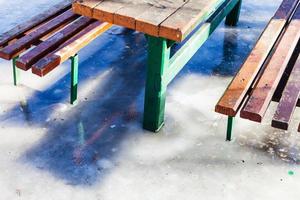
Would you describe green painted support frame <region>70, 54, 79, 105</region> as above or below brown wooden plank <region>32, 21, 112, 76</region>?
below

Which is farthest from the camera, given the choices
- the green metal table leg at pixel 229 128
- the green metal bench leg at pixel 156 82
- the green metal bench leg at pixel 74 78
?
the green metal bench leg at pixel 74 78

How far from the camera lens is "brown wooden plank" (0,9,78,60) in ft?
11.0

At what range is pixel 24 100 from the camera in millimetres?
3678

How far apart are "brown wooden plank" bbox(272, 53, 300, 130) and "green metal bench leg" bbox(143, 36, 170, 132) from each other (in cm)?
88

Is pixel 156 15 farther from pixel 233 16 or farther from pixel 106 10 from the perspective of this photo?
pixel 233 16

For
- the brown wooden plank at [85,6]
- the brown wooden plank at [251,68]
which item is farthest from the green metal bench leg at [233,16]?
the brown wooden plank at [85,6]

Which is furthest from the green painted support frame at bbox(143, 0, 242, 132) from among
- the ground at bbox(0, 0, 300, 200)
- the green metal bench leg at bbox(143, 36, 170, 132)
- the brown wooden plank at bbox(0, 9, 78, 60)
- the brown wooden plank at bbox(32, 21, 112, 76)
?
the brown wooden plank at bbox(0, 9, 78, 60)

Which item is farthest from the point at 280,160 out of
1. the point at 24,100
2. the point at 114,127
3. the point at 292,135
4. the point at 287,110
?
the point at 24,100

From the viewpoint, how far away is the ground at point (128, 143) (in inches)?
111

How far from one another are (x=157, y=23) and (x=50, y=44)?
3.73 ft

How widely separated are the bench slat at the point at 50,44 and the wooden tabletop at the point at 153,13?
597 mm

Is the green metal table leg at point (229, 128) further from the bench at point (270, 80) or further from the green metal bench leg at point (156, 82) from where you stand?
the green metal bench leg at point (156, 82)

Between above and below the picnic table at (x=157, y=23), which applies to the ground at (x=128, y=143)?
below

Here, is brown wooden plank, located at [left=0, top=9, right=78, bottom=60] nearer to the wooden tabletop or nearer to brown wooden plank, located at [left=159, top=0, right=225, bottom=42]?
Answer: the wooden tabletop
